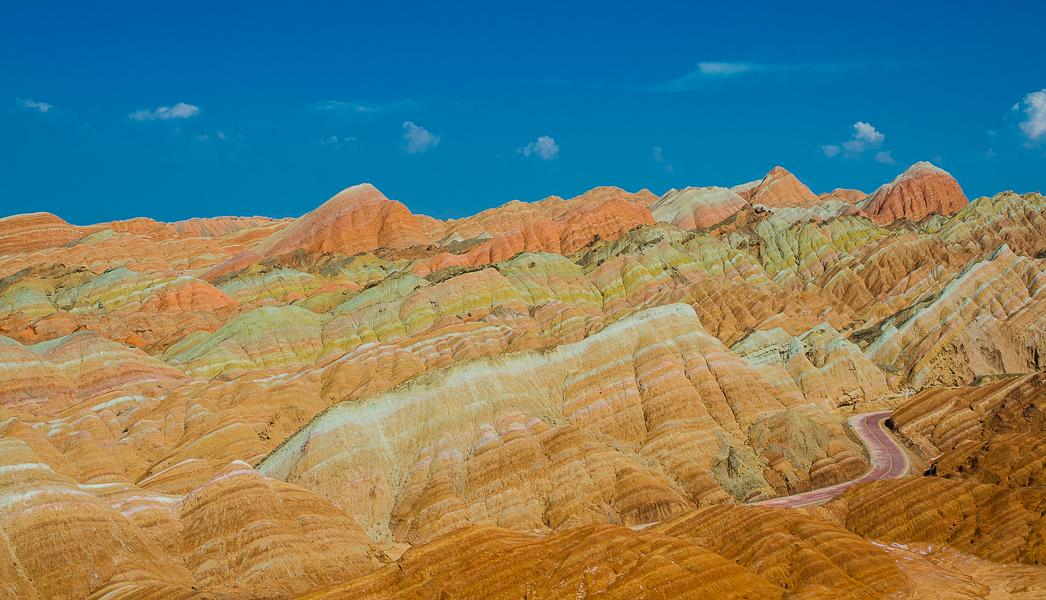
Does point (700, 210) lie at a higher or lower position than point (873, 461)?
higher

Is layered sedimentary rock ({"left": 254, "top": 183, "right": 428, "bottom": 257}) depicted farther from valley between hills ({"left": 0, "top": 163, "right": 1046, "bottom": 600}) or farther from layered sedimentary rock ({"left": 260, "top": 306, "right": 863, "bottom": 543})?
layered sedimentary rock ({"left": 260, "top": 306, "right": 863, "bottom": 543})

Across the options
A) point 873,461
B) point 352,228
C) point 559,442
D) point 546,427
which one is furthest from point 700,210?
point 559,442

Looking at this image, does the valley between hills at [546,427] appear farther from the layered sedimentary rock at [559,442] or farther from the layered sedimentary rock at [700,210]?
the layered sedimentary rock at [700,210]

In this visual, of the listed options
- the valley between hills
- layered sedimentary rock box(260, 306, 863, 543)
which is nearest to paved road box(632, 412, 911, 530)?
the valley between hills

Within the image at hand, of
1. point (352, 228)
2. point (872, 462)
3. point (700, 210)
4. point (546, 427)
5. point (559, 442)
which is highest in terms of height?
point (700, 210)

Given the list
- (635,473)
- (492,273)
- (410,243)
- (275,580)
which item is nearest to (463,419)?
(635,473)

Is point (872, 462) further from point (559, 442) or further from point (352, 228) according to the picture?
point (352, 228)
